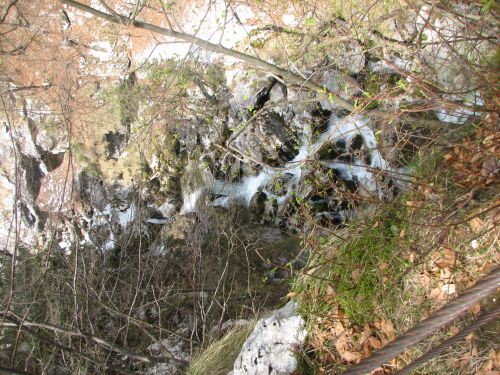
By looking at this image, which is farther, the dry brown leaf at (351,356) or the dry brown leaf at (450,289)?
the dry brown leaf at (351,356)

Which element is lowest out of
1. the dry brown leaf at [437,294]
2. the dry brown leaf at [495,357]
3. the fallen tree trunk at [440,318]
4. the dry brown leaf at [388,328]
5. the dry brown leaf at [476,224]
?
the dry brown leaf at [495,357]

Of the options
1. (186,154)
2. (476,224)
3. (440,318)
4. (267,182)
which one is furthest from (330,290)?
(186,154)

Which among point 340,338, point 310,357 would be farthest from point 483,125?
point 310,357

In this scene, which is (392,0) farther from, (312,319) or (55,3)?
(55,3)

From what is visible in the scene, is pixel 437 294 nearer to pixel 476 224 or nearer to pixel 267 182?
pixel 476 224

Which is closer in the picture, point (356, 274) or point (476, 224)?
point (476, 224)

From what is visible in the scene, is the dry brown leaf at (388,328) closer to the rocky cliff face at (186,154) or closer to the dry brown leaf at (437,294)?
the dry brown leaf at (437,294)

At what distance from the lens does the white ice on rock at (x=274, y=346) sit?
335 cm

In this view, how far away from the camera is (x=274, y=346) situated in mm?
3445

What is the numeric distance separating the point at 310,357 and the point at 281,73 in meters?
2.69

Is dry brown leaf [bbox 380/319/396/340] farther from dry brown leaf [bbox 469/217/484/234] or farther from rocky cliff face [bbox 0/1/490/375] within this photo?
rocky cliff face [bbox 0/1/490/375]

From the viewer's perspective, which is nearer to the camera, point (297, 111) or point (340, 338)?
point (340, 338)

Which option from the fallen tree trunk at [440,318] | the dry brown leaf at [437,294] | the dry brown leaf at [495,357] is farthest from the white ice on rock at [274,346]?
the fallen tree trunk at [440,318]

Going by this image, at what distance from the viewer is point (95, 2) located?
351 inches
